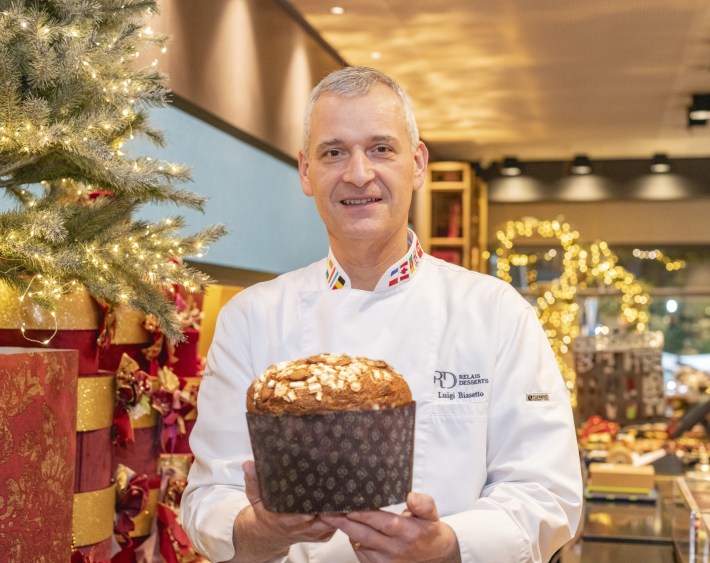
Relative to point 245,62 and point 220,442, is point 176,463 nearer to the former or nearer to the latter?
point 220,442

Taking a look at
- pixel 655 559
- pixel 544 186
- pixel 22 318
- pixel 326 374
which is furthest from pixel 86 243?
pixel 544 186

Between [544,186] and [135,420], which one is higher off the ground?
[544,186]

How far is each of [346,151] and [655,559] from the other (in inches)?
68.2

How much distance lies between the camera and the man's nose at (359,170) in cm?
128

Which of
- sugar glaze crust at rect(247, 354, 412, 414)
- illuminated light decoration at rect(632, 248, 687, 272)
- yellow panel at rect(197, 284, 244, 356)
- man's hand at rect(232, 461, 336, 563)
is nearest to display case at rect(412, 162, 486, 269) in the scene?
illuminated light decoration at rect(632, 248, 687, 272)

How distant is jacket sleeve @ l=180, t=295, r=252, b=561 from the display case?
6928 millimetres

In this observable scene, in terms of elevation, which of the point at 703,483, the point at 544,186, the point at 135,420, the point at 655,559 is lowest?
the point at 655,559

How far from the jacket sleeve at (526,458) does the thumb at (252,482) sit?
0.26 meters

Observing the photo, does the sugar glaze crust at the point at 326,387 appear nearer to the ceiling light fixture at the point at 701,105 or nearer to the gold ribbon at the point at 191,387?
the gold ribbon at the point at 191,387

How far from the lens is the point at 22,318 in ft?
5.08

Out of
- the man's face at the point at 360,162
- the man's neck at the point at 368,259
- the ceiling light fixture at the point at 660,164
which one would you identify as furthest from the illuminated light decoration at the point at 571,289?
the man's face at the point at 360,162

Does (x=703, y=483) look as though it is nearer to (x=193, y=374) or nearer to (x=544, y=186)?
(x=193, y=374)

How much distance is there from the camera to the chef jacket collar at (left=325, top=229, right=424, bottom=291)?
4.73 feet

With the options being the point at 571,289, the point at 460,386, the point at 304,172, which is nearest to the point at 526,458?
the point at 460,386
